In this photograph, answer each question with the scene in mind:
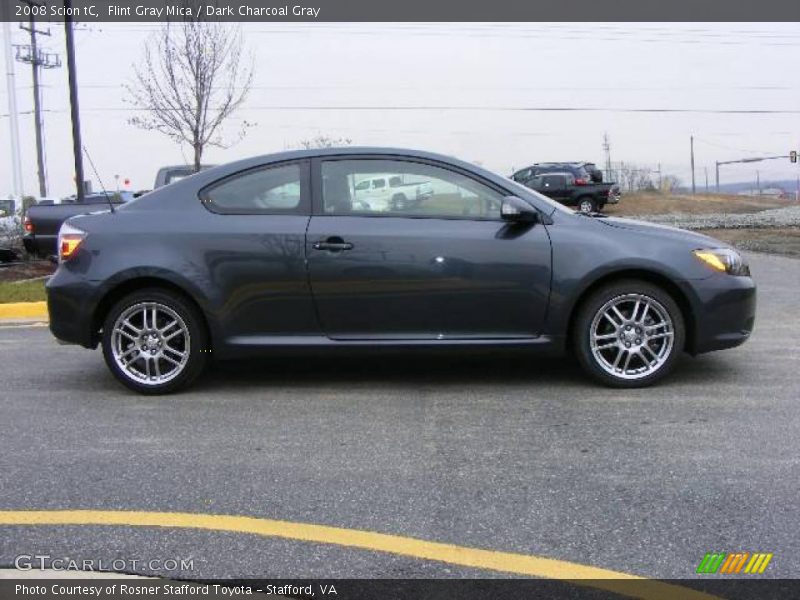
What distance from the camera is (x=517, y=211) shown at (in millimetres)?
4883

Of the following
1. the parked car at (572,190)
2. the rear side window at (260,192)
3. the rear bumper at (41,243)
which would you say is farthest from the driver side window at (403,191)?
the parked car at (572,190)

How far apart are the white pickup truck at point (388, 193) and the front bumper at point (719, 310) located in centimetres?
180

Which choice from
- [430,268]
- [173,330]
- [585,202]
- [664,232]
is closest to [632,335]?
[664,232]

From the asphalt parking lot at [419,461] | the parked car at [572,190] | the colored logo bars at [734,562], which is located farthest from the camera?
the parked car at [572,190]

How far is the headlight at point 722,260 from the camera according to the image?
5012 mm

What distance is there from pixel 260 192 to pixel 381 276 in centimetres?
100

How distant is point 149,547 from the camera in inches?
118

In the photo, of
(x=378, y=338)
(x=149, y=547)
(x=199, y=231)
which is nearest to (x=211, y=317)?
(x=199, y=231)

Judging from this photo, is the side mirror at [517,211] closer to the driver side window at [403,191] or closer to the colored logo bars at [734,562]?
the driver side window at [403,191]

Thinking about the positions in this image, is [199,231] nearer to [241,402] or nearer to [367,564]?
[241,402]

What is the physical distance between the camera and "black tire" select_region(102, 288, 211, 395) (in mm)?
5020

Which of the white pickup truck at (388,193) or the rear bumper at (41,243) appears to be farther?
the rear bumper at (41,243)

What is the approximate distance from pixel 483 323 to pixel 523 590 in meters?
2.45

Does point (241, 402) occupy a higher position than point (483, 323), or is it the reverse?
point (483, 323)
